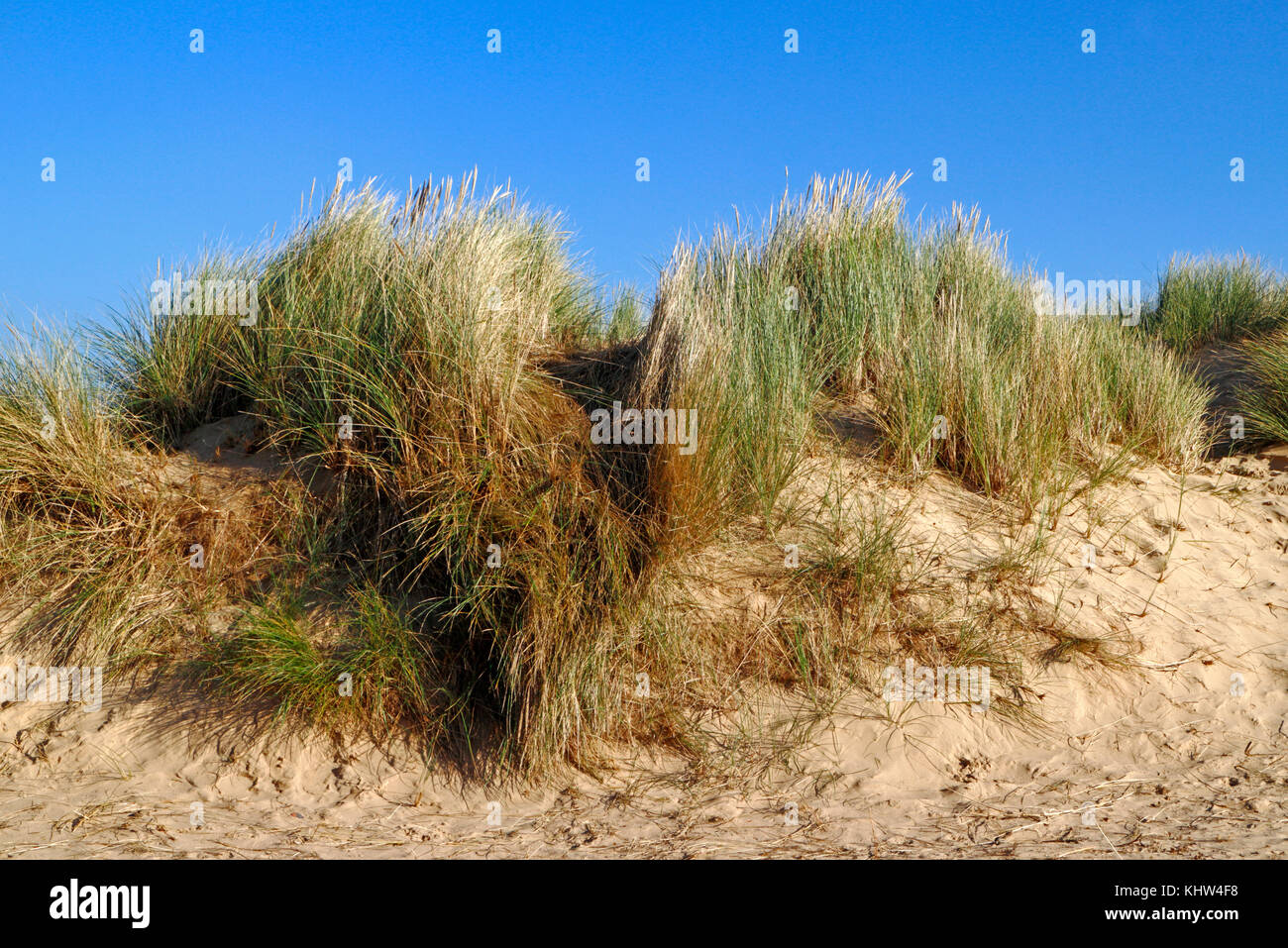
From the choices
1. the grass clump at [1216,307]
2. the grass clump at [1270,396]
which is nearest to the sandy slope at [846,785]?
the grass clump at [1270,396]

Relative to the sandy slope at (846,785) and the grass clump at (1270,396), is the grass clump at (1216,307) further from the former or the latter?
the sandy slope at (846,785)

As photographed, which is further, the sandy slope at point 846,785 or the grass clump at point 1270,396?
the grass clump at point 1270,396

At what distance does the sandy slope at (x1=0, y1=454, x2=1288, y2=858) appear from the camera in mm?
3863

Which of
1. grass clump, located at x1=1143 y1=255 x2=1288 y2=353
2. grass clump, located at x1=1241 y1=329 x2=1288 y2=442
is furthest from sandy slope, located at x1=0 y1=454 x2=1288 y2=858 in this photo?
grass clump, located at x1=1143 y1=255 x2=1288 y2=353

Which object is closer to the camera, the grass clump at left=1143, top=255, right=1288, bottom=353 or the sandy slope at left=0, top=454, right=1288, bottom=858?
the sandy slope at left=0, top=454, right=1288, bottom=858

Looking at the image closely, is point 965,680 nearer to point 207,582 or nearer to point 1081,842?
point 1081,842

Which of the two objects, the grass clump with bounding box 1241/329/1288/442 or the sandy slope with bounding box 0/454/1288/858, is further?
the grass clump with bounding box 1241/329/1288/442

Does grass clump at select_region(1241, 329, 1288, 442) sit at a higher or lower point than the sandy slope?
higher

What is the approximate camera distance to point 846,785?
14.4 feet

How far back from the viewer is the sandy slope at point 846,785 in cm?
386

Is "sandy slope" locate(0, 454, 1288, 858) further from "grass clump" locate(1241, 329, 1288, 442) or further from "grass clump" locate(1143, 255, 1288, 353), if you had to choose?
"grass clump" locate(1143, 255, 1288, 353)

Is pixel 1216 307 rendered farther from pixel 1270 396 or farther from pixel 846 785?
pixel 846 785

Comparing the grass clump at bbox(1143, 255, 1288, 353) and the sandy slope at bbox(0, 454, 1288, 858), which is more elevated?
the grass clump at bbox(1143, 255, 1288, 353)

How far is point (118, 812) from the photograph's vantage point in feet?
13.7
